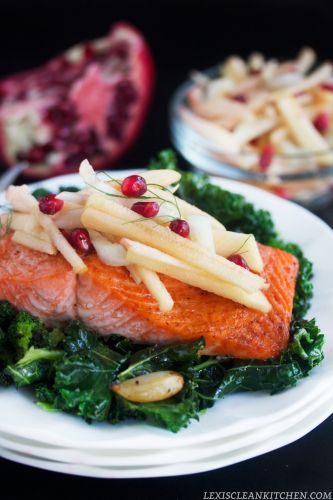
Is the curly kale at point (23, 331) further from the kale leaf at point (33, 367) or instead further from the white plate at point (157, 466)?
the white plate at point (157, 466)

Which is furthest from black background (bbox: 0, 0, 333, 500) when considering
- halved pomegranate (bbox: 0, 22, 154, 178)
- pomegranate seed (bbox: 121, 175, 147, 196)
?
pomegranate seed (bbox: 121, 175, 147, 196)

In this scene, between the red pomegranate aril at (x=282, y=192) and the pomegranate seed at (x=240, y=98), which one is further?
the pomegranate seed at (x=240, y=98)

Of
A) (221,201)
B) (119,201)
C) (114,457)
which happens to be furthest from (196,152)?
(114,457)

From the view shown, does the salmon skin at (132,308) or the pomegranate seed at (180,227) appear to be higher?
the pomegranate seed at (180,227)

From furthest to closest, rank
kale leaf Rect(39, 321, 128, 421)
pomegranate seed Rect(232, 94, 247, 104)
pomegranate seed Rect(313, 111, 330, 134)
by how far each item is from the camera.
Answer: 1. pomegranate seed Rect(232, 94, 247, 104)
2. pomegranate seed Rect(313, 111, 330, 134)
3. kale leaf Rect(39, 321, 128, 421)

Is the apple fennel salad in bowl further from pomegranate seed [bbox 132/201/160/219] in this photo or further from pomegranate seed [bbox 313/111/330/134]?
pomegranate seed [bbox 313/111/330/134]

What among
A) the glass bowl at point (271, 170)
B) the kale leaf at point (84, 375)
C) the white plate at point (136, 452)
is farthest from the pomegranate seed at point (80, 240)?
the glass bowl at point (271, 170)

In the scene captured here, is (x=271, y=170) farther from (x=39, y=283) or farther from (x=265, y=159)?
(x=39, y=283)
